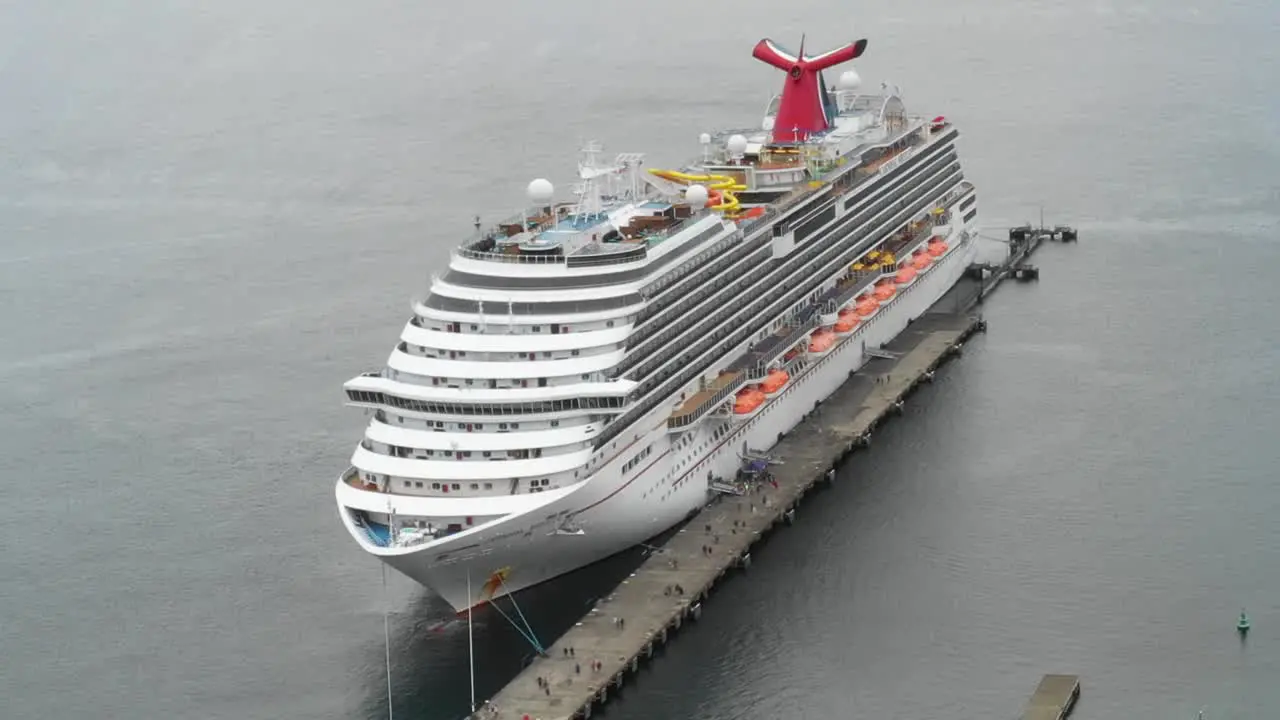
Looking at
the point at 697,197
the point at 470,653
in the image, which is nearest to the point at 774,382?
the point at 697,197

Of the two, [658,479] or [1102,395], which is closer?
[658,479]

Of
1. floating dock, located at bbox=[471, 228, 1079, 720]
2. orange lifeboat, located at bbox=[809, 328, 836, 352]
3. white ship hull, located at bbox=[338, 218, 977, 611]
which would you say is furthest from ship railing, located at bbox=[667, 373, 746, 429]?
orange lifeboat, located at bbox=[809, 328, 836, 352]

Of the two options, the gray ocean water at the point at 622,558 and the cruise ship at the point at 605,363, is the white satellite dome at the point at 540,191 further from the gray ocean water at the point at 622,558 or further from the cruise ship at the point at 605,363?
the gray ocean water at the point at 622,558

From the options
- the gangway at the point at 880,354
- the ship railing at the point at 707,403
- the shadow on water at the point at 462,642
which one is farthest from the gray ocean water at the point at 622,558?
the ship railing at the point at 707,403

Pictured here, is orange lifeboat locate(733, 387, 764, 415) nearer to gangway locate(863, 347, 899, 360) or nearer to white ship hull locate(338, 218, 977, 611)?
white ship hull locate(338, 218, 977, 611)

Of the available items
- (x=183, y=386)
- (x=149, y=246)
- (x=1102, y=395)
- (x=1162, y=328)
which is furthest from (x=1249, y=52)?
(x=183, y=386)

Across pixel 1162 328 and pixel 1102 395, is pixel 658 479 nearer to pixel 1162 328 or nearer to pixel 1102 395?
pixel 1102 395
